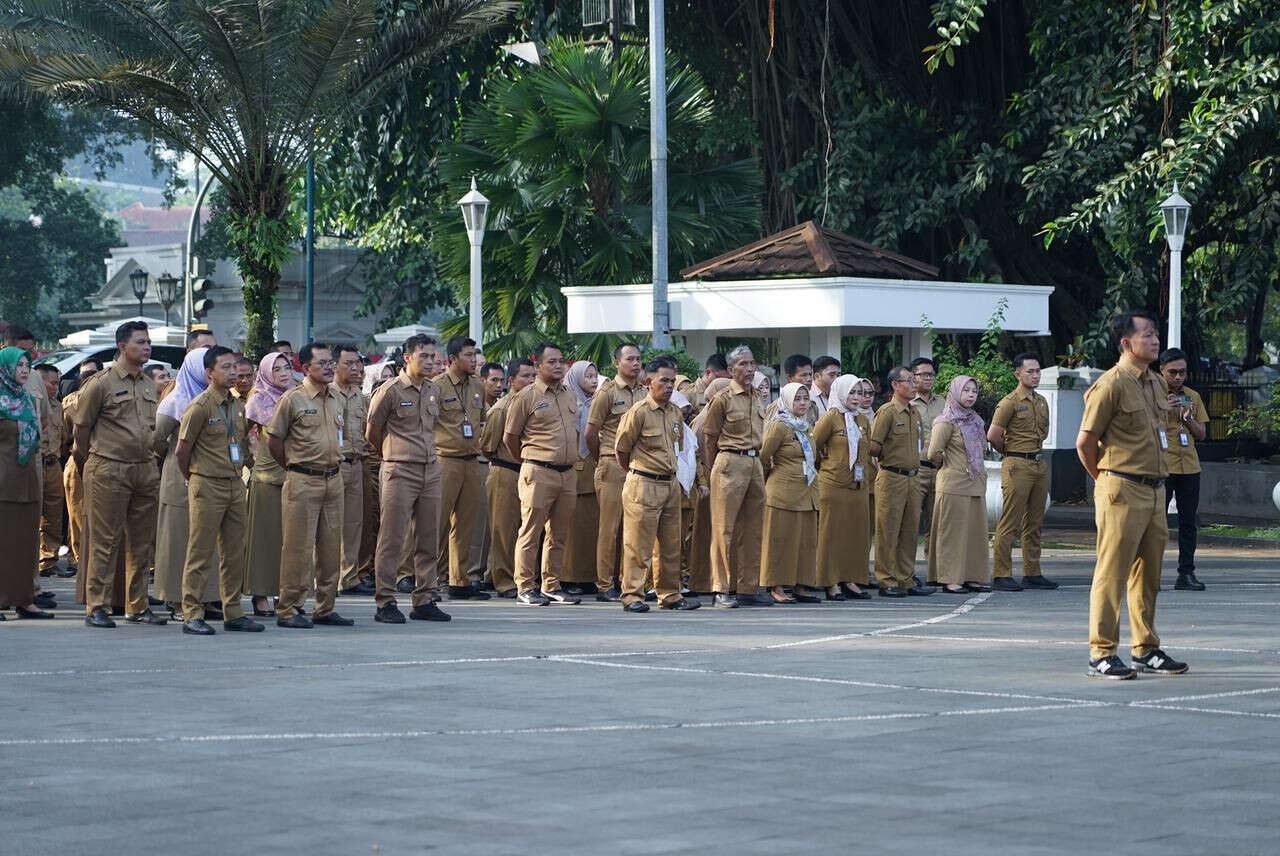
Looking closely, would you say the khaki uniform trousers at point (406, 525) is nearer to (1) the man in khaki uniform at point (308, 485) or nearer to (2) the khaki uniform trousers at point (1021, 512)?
(1) the man in khaki uniform at point (308, 485)

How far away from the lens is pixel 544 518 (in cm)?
1595

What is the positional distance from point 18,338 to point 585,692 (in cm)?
791

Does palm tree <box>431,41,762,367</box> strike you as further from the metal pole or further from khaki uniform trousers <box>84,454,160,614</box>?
khaki uniform trousers <box>84,454,160,614</box>

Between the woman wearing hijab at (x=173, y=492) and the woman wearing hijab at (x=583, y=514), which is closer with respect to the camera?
the woman wearing hijab at (x=173, y=492)

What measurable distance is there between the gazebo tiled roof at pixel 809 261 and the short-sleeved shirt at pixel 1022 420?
5303 mm

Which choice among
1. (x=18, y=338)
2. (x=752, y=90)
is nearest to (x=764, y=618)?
(x=18, y=338)

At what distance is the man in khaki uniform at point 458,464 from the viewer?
1658 cm

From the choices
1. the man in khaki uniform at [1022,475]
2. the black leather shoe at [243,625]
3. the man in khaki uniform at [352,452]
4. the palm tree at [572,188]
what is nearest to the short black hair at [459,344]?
the man in khaki uniform at [352,452]

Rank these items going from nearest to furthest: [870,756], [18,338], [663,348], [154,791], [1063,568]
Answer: [154,791] → [870,756] → [18,338] → [1063,568] → [663,348]

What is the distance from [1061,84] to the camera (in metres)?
26.1

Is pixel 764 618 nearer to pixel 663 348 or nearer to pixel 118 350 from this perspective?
pixel 118 350

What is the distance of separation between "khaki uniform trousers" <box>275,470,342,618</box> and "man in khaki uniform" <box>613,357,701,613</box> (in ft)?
8.05

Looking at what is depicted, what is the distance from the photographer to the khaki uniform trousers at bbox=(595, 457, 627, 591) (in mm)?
16219

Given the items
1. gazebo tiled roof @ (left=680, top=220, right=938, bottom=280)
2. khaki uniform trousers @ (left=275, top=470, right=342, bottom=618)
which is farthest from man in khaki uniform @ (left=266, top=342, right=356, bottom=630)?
gazebo tiled roof @ (left=680, top=220, right=938, bottom=280)
